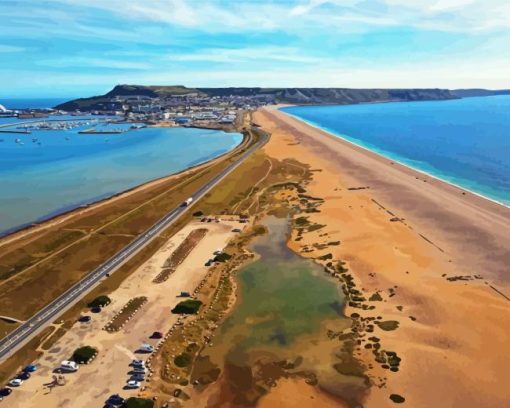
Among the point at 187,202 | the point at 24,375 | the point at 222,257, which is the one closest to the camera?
the point at 24,375

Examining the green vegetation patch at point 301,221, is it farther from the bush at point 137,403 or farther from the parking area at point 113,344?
the bush at point 137,403

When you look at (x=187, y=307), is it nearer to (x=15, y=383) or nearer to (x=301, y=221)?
(x=15, y=383)

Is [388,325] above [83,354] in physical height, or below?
below

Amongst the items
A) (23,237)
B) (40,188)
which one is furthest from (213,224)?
(40,188)

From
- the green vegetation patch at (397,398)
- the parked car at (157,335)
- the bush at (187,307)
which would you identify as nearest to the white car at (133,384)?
the parked car at (157,335)

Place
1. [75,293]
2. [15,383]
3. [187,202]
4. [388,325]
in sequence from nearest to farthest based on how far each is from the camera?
1. [15,383]
2. [388,325]
3. [75,293]
4. [187,202]

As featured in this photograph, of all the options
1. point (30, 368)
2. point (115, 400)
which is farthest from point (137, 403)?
point (30, 368)

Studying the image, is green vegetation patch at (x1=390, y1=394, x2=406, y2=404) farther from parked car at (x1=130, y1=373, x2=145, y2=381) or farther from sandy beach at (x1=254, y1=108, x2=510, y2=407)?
parked car at (x1=130, y1=373, x2=145, y2=381)
